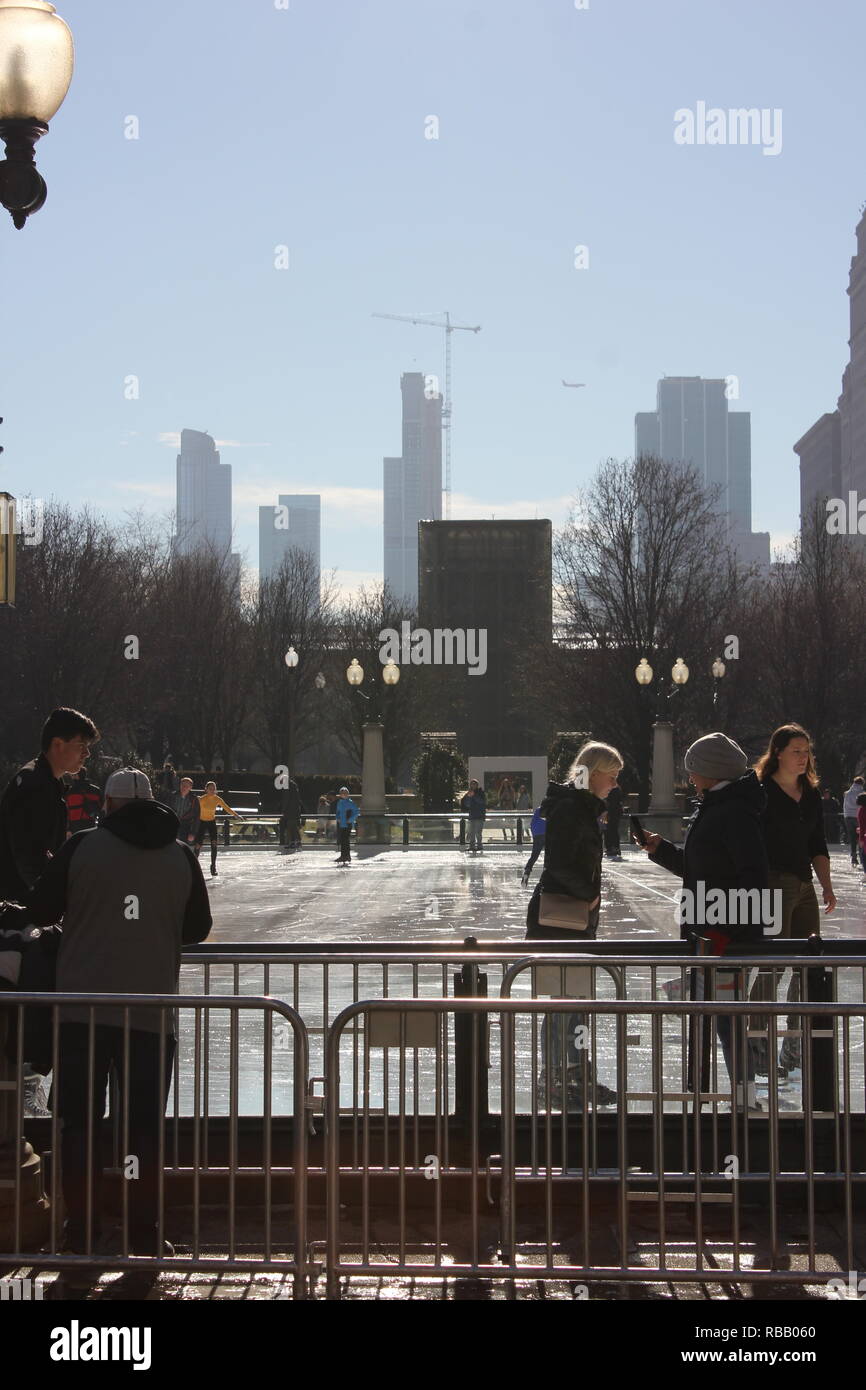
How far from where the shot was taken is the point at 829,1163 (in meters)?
7.38

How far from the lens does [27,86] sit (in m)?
7.79

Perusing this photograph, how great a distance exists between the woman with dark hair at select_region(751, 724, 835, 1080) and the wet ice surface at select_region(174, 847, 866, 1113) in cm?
88

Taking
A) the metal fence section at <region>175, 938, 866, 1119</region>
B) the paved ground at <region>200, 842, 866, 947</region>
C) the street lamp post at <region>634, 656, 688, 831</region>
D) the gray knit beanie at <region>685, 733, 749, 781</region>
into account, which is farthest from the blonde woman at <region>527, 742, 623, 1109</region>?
the street lamp post at <region>634, 656, 688, 831</region>

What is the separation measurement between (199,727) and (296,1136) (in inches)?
2505

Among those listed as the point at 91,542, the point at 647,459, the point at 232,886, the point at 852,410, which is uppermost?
the point at 852,410

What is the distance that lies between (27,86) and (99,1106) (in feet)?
15.6

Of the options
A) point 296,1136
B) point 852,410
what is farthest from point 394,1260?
point 852,410

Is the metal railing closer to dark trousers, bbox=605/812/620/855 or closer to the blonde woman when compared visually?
the blonde woman

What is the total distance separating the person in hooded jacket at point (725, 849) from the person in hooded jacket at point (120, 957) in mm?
2656

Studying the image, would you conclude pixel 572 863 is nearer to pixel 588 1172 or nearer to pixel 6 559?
pixel 588 1172

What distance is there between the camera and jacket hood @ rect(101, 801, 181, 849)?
21.2 ft

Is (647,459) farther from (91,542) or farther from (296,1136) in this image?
(296,1136)

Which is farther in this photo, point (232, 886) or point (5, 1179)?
point (232, 886)
